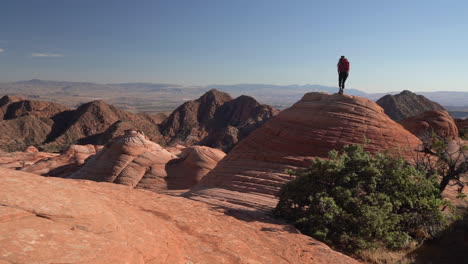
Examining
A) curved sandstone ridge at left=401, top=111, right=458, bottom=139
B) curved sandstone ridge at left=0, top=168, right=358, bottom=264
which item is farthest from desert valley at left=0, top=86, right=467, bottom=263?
curved sandstone ridge at left=401, top=111, right=458, bottom=139

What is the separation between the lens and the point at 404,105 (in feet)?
200

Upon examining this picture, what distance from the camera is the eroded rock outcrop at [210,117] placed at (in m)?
64.4

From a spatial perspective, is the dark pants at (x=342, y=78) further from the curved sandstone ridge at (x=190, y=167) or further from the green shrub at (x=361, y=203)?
the curved sandstone ridge at (x=190, y=167)

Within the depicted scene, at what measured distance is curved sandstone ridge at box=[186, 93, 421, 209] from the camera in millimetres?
12047

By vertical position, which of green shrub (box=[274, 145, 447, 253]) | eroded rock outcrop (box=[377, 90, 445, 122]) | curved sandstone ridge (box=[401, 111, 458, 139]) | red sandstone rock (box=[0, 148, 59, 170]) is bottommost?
red sandstone rock (box=[0, 148, 59, 170])

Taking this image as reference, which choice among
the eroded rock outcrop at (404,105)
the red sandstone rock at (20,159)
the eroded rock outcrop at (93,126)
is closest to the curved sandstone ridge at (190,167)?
the red sandstone rock at (20,159)

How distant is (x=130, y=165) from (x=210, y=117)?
174ft

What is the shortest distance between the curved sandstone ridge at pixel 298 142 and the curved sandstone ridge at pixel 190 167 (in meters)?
7.57

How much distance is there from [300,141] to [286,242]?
7269 millimetres

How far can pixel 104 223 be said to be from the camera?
14.4 ft

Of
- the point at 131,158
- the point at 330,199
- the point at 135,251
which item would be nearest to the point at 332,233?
the point at 330,199

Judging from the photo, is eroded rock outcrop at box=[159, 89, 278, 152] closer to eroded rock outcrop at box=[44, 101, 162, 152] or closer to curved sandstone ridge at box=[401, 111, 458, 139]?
eroded rock outcrop at box=[44, 101, 162, 152]

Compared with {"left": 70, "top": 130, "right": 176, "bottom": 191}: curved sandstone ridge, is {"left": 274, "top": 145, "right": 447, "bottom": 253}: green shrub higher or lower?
higher

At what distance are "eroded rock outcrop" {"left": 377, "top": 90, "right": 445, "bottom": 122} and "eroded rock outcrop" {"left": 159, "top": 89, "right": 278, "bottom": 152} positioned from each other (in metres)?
23.8
